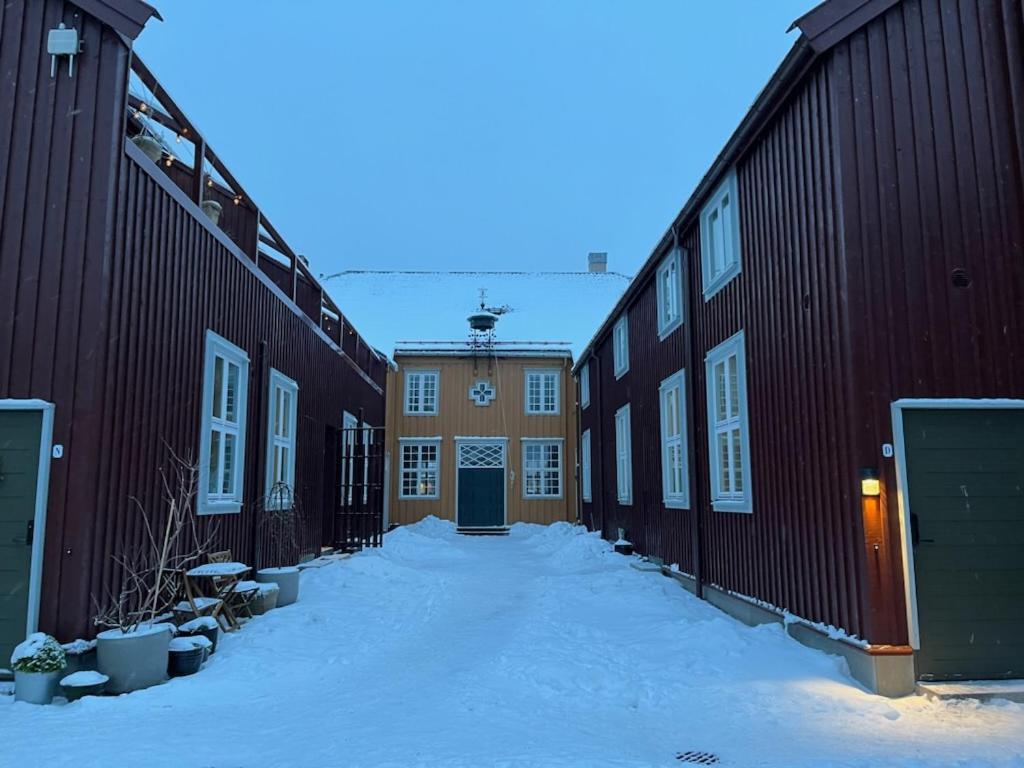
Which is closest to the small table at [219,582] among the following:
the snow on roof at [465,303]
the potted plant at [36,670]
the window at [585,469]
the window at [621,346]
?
the potted plant at [36,670]

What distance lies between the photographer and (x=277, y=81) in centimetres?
16250

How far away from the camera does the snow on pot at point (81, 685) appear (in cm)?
503

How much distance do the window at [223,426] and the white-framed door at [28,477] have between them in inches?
83.0

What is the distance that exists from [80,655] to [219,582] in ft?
6.62

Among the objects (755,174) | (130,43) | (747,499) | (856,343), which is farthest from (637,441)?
(130,43)

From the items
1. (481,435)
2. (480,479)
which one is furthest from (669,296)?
(480,479)

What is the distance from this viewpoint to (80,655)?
5340 millimetres

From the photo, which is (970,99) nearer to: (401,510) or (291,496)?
(291,496)

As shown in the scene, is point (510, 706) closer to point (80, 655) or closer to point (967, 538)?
point (80, 655)

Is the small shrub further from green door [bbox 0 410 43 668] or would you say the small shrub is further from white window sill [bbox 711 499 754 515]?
white window sill [bbox 711 499 754 515]

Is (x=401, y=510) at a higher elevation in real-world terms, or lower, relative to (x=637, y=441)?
lower

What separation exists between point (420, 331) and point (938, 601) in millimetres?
20782

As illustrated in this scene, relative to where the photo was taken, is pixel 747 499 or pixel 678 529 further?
pixel 678 529

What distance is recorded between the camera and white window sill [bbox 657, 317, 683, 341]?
10.4m
